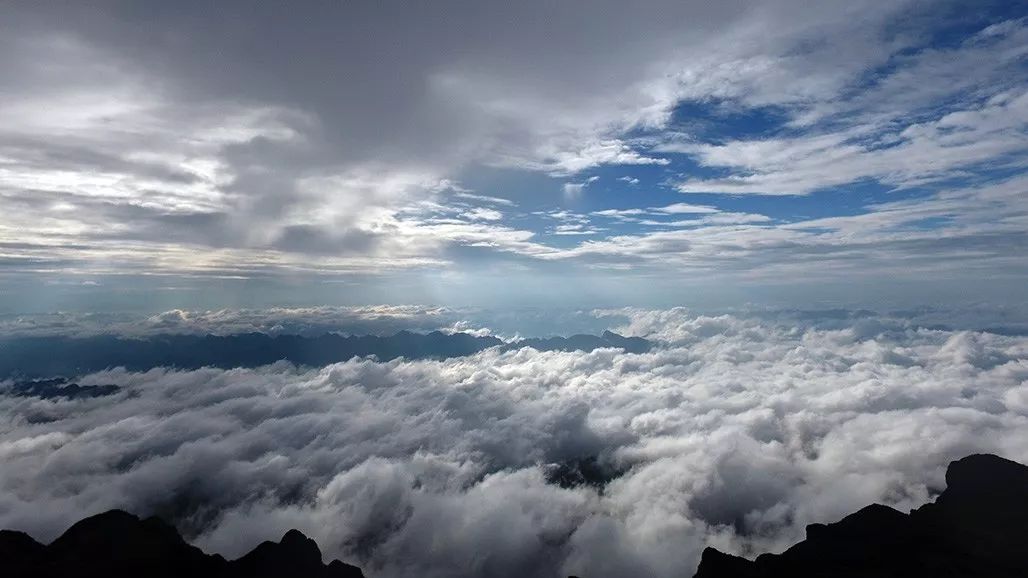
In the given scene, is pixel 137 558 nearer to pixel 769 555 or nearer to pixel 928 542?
pixel 769 555

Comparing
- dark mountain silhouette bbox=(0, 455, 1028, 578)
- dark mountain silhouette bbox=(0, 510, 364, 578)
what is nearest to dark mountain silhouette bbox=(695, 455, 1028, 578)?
dark mountain silhouette bbox=(0, 455, 1028, 578)

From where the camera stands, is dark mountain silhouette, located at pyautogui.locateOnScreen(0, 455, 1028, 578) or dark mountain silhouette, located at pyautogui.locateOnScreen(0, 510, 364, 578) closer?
dark mountain silhouette, located at pyautogui.locateOnScreen(0, 510, 364, 578)

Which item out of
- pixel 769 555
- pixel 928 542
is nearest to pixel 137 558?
pixel 769 555

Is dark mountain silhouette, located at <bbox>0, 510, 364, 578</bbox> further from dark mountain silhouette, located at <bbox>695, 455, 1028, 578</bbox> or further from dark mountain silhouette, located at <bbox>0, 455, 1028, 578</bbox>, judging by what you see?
dark mountain silhouette, located at <bbox>695, 455, 1028, 578</bbox>

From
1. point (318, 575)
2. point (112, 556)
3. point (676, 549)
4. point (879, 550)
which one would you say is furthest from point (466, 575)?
point (879, 550)

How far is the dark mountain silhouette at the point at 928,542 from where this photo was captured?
12694 cm

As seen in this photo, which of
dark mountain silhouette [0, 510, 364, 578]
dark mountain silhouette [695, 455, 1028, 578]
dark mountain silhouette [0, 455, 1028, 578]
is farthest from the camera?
dark mountain silhouette [695, 455, 1028, 578]

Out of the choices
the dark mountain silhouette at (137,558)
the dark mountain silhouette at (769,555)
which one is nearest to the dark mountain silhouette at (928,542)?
the dark mountain silhouette at (769,555)

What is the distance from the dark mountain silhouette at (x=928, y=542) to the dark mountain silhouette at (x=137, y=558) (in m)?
117

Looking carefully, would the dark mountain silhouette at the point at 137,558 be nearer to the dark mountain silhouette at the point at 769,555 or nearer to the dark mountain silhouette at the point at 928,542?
the dark mountain silhouette at the point at 769,555

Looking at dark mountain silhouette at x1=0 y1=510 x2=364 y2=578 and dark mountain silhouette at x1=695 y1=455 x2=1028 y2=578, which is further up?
dark mountain silhouette at x1=0 y1=510 x2=364 y2=578

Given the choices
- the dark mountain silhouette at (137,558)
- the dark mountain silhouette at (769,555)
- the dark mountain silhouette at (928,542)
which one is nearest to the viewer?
the dark mountain silhouette at (137,558)

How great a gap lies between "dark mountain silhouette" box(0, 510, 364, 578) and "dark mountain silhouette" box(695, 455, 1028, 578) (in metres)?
117

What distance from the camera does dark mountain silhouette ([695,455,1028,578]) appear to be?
4998 inches
